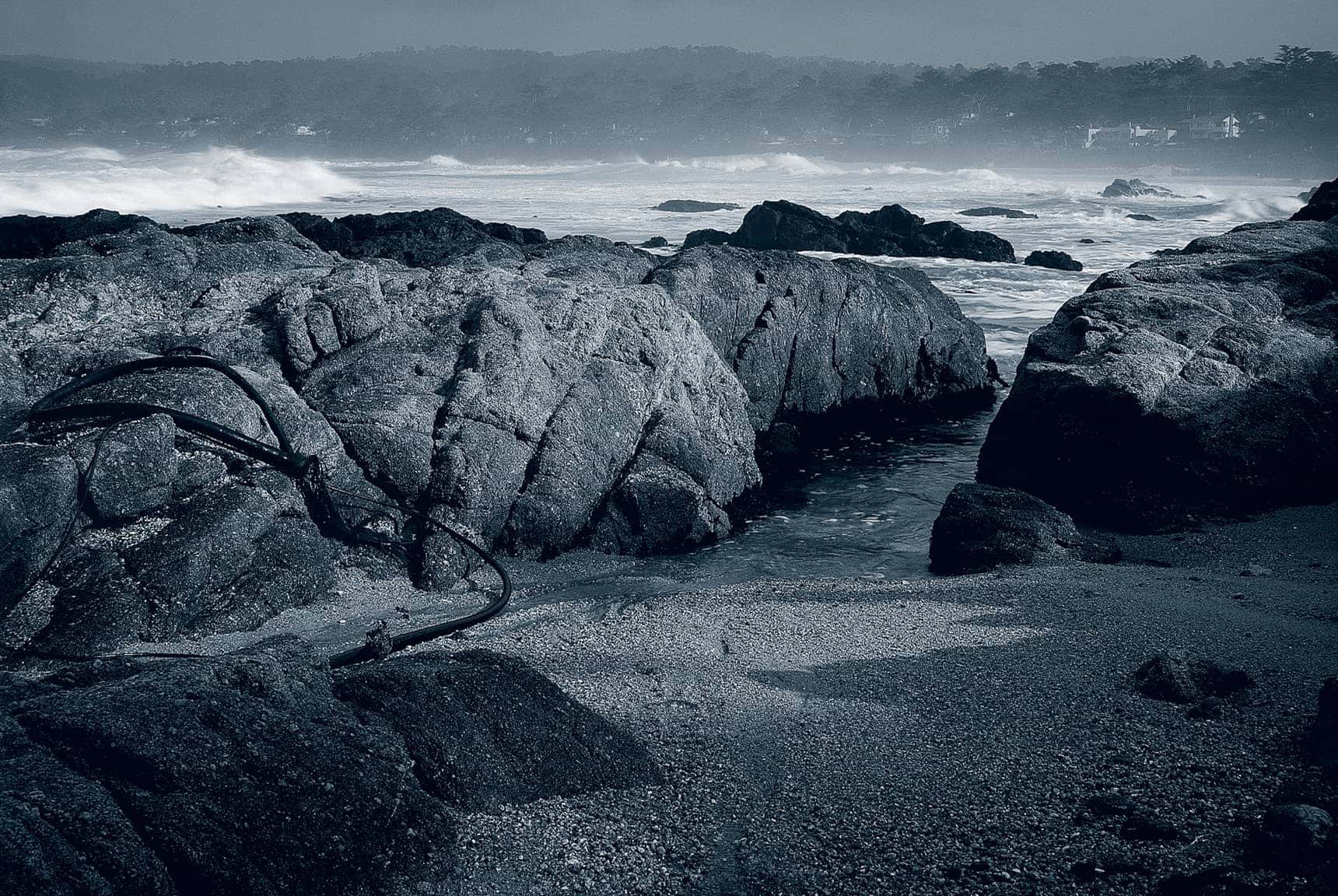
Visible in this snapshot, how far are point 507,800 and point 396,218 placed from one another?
8188 mm

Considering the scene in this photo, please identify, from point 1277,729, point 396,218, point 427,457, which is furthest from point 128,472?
point 396,218

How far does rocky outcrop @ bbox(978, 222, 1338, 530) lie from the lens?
612 centimetres

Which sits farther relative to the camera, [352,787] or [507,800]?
[507,800]

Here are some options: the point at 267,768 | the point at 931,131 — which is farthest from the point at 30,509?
the point at 931,131

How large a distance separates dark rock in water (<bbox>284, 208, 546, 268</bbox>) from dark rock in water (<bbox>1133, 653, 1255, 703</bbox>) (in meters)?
6.73

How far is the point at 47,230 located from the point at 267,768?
845 centimetres

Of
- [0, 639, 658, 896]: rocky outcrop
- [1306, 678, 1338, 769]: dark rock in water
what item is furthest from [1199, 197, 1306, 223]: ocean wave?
[0, 639, 658, 896]: rocky outcrop

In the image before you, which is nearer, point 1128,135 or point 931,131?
point 1128,135

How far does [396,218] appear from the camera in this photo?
9852mm

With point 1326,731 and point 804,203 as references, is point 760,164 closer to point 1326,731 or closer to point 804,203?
point 804,203

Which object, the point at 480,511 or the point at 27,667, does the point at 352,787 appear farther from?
the point at 480,511

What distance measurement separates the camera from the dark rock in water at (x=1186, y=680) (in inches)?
132

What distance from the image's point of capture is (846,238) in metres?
20.6

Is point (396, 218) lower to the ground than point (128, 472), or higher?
higher
